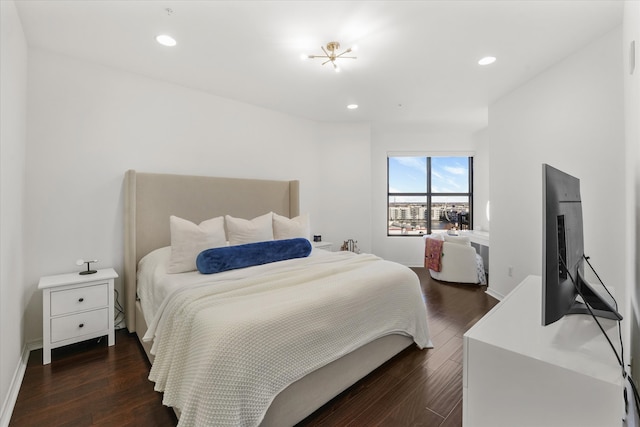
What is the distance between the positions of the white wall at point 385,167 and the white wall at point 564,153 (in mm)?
1649

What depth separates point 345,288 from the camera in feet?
6.08

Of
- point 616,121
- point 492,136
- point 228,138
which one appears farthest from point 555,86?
point 228,138

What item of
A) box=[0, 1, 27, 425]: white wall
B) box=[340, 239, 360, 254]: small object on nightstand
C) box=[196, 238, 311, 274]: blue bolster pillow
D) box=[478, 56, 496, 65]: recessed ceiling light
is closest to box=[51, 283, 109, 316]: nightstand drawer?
box=[0, 1, 27, 425]: white wall

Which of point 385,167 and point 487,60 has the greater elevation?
point 487,60

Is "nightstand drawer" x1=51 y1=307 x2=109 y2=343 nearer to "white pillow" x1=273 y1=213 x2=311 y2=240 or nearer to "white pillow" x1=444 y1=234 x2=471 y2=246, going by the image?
"white pillow" x1=273 y1=213 x2=311 y2=240

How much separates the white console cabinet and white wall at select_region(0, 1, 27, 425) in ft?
8.07

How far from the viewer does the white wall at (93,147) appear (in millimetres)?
2332

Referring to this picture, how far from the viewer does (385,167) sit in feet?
17.8

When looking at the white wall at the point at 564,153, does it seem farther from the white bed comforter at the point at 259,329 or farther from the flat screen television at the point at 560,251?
the white bed comforter at the point at 259,329

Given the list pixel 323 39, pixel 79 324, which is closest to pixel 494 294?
pixel 323 39

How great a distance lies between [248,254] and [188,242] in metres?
0.53

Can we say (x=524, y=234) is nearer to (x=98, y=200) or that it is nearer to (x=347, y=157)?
(x=347, y=157)

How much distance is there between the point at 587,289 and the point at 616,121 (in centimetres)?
181

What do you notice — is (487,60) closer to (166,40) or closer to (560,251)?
(560,251)
